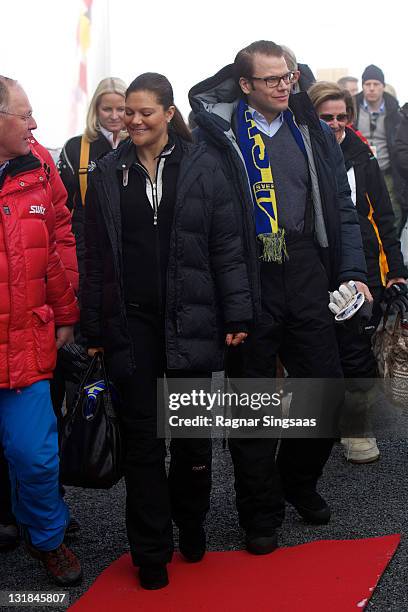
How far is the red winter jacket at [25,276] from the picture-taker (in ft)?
11.6

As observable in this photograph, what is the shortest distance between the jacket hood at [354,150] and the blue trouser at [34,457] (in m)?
2.11

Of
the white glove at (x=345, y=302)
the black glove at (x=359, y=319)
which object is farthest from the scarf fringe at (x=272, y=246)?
the black glove at (x=359, y=319)

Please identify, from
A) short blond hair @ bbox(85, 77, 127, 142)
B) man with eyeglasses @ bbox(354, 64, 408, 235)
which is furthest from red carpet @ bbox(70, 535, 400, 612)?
man with eyeglasses @ bbox(354, 64, 408, 235)

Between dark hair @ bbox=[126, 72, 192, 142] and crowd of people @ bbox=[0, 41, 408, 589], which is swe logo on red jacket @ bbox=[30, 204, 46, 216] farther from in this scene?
dark hair @ bbox=[126, 72, 192, 142]

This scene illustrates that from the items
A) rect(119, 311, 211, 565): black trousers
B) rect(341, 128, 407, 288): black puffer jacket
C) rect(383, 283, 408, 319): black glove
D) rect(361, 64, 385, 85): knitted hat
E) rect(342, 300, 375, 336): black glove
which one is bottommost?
rect(119, 311, 211, 565): black trousers

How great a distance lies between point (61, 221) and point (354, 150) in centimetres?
168

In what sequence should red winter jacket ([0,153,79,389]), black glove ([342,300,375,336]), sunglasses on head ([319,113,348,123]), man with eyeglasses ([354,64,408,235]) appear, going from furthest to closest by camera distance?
man with eyeglasses ([354,64,408,235]) → sunglasses on head ([319,113,348,123]) → black glove ([342,300,375,336]) → red winter jacket ([0,153,79,389])

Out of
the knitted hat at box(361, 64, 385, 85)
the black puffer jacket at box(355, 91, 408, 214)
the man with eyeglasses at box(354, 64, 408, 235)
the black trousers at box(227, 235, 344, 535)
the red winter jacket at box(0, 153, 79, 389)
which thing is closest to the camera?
the red winter jacket at box(0, 153, 79, 389)

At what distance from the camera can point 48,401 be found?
3750 mm

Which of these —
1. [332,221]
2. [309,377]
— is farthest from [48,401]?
[332,221]

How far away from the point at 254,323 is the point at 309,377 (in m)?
0.40

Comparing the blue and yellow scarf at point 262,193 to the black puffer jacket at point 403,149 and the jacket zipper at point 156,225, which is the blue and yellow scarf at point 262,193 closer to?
the jacket zipper at point 156,225

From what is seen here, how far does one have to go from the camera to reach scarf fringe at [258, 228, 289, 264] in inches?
155

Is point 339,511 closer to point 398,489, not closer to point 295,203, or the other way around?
point 398,489
